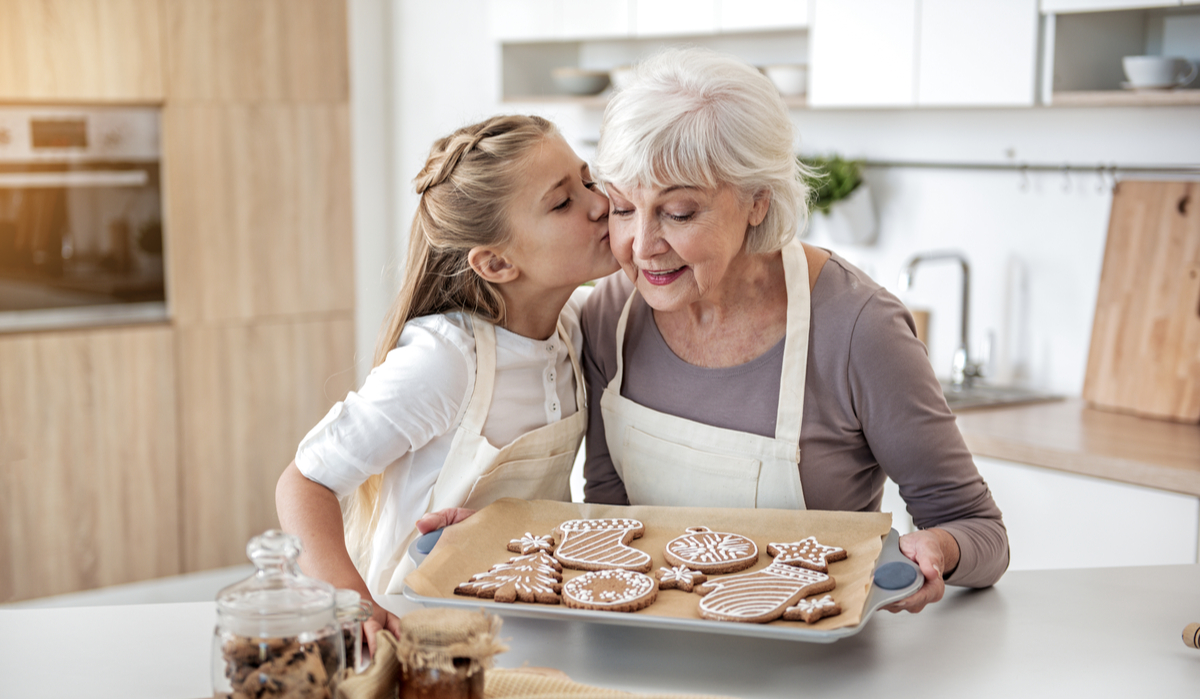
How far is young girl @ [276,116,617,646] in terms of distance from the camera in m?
1.39

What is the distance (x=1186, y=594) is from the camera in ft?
4.11

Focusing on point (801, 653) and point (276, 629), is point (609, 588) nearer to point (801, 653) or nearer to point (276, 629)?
point (801, 653)

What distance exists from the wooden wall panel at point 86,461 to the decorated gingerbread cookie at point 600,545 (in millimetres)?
2568

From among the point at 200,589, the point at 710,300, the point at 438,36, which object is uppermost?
the point at 438,36

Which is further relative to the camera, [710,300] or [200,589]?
[200,589]

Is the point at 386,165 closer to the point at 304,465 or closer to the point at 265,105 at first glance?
the point at 265,105

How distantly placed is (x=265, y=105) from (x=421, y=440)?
2.59m

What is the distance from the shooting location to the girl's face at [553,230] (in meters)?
1.47

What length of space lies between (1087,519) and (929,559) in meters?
1.29

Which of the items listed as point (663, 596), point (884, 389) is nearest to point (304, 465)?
point (663, 596)

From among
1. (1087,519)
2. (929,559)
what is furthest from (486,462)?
(1087,519)

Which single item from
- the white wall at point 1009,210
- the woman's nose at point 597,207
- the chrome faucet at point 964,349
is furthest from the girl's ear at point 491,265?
the chrome faucet at point 964,349

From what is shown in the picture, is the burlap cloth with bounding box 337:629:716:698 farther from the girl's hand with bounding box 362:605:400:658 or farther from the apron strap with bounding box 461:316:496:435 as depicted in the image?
the apron strap with bounding box 461:316:496:435

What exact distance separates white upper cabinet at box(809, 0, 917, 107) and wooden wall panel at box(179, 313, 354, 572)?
72.0 inches
